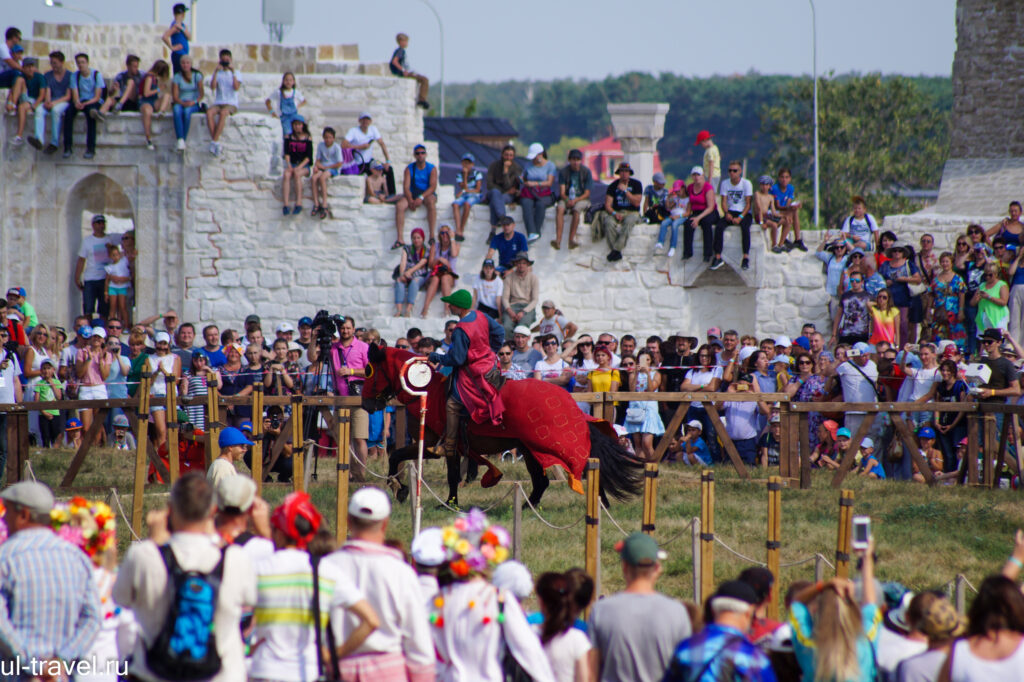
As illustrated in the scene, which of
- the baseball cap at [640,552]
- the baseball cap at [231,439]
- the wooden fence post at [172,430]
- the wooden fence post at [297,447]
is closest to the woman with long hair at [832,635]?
the baseball cap at [640,552]

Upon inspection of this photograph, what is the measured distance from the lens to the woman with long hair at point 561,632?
5.43 m

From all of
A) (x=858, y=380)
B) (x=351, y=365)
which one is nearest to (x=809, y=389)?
(x=858, y=380)

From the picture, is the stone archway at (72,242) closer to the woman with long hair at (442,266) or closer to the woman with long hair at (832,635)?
the woman with long hair at (442,266)

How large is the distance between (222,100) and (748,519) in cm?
1061

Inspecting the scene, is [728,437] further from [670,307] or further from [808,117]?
[808,117]

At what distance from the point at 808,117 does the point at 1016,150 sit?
33.9 m

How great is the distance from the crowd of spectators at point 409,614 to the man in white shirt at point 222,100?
1298 cm

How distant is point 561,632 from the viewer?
5484mm

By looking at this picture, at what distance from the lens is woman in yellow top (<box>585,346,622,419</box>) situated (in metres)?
13.5

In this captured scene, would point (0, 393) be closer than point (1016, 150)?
Yes

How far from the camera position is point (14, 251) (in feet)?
60.7

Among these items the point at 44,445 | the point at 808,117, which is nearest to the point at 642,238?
the point at 44,445

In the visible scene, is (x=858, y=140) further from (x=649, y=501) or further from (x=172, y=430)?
Answer: (x=649, y=501)

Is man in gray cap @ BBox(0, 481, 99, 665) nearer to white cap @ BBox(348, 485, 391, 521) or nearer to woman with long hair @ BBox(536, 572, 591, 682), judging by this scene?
white cap @ BBox(348, 485, 391, 521)
